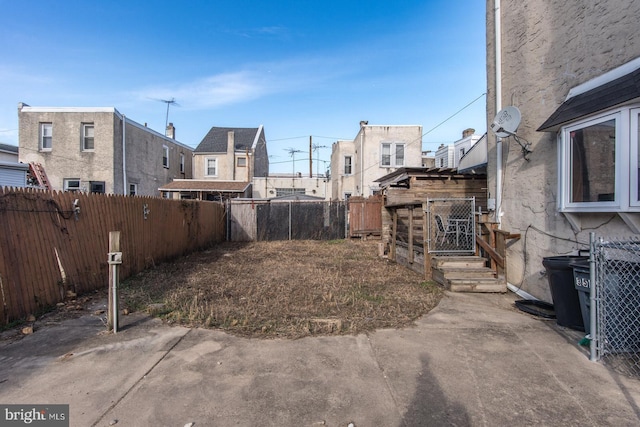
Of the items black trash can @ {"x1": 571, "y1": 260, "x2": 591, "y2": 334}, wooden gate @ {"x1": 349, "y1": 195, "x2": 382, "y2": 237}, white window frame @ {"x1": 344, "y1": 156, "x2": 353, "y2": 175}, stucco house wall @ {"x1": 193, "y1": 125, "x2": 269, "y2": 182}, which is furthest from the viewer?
stucco house wall @ {"x1": 193, "y1": 125, "x2": 269, "y2": 182}

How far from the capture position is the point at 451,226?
864cm

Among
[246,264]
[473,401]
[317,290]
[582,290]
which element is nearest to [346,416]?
[473,401]

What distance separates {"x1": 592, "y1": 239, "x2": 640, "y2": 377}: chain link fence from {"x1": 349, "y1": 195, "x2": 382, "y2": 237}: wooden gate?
12.3 meters

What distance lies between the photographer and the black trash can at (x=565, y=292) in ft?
13.5

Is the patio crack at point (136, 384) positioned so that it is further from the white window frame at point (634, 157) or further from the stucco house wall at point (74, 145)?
the stucco house wall at point (74, 145)

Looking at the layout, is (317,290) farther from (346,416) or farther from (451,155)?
(451,155)

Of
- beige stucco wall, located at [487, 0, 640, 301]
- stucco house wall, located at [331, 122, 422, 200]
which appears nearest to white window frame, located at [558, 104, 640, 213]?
beige stucco wall, located at [487, 0, 640, 301]

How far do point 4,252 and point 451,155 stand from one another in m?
24.6

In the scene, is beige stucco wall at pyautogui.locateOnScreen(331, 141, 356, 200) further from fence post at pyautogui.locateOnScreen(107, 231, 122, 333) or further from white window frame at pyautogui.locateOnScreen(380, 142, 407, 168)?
fence post at pyautogui.locateOnScreen(107, 231, 122, 333)

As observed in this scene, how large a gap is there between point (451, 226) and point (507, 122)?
3484 mm

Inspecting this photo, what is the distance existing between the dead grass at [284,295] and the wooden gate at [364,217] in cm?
616

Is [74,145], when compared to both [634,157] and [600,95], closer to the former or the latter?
[600,95]

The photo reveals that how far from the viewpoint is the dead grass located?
175 inches

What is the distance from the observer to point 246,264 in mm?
9156
